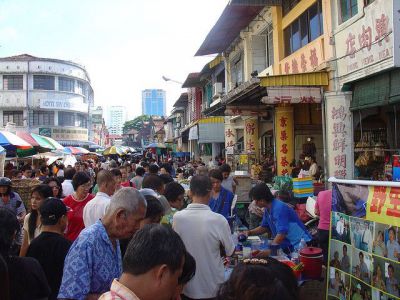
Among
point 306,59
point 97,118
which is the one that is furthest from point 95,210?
point 97,118

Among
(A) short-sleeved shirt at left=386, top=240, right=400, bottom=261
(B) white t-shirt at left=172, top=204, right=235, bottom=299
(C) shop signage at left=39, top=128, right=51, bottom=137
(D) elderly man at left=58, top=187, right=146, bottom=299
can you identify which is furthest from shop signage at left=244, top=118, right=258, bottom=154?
(C) shop signage at left=39, top=128, right=51, bottom=137

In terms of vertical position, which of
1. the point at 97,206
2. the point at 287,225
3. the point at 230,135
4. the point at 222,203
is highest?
the point at 230,135

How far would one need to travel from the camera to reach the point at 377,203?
11.5 feet

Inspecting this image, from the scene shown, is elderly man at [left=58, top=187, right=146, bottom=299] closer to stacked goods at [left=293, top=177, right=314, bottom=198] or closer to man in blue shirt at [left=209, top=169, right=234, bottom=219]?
man in blue shirt at [left=209, top=169, right=234, bottom=219]

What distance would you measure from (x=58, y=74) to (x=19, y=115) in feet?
18.6

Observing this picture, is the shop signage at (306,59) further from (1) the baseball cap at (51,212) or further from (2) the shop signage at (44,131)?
(2) the shop signage at (44,131)

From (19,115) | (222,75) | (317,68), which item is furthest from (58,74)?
(317,68)

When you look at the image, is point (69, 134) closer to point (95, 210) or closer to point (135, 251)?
point (95, 210)

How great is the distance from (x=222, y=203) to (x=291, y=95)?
203 inches

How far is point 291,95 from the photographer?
10.5 metres

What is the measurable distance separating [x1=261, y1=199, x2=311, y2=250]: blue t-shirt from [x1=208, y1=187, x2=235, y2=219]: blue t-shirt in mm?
1295

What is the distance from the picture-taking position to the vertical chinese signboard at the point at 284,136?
13023 millimetres

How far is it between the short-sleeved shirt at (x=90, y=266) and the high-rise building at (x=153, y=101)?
144961 mm

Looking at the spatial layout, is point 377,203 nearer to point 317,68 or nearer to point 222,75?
point 317,68
